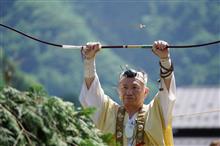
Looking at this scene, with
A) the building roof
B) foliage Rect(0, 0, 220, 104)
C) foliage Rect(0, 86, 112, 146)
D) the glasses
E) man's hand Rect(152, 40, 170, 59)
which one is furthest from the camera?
foliage Rect(0, 0, 220, 104)

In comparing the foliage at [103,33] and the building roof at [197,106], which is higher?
the foliage at [103,33]

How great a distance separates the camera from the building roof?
120 feet

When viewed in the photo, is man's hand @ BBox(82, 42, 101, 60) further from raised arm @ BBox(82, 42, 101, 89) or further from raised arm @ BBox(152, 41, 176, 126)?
raised arm @ BBox(152, 41, 176, 126)

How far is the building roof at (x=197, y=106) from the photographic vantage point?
1438 inches

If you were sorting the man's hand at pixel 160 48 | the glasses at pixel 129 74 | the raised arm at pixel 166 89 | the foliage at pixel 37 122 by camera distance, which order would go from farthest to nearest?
the glasses at pixel 129 74
the raised arm at pixel 166 89
the man's hand at pixel 160 48
the foliage at pixel 37 122

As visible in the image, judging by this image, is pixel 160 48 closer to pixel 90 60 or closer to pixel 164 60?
pixel 164 60

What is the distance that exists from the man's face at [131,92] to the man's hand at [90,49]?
0.34 meters

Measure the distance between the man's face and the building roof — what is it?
2519 cm

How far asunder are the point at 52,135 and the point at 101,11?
109722 millimetres

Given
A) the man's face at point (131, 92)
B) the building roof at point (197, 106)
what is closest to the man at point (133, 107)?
the man's face at point (131, 92)

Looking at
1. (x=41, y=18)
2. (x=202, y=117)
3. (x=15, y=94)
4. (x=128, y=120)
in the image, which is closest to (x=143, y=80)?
(x=128, y=120)

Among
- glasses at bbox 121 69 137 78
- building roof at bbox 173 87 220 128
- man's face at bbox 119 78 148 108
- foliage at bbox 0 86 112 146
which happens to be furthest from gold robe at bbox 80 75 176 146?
building roof at bbox 173 87 220 128

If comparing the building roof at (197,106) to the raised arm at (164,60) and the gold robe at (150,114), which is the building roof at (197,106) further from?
the raised arm at (164,60)

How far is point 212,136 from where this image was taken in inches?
1359
